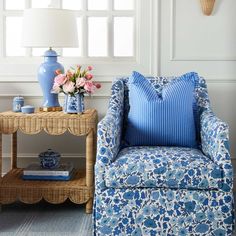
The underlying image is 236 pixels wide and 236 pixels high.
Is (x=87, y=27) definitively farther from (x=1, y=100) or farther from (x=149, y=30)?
(x=1, y=100)

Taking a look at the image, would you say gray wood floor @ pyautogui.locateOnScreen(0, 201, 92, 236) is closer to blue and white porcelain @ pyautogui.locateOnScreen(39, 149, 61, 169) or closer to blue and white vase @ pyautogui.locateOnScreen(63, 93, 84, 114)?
blue and white porcelain @ pyautogui.locateOnScreen(39, 149, 61, 169)

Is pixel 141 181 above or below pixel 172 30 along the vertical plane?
below

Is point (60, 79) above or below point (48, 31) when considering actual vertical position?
below

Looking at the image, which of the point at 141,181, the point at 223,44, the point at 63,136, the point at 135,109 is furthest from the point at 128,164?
the point at 223,44

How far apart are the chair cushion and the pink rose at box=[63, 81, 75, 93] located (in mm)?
674

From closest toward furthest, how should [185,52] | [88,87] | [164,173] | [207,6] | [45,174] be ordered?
[164,173] → [88,87] → [45,174] → [207,6] → [185,52]

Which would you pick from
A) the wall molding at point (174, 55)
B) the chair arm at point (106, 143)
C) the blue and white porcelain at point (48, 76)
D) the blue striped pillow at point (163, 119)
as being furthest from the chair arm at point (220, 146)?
the blue and white porcelain at point (48, 76)

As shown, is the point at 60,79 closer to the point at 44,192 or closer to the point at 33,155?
the point at 44,192

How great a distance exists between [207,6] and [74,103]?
1.18m

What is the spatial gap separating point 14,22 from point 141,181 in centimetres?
176

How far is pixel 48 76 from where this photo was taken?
3.02 metres

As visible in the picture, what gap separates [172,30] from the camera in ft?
10.8

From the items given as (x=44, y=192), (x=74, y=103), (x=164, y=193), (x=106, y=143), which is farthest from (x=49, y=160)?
(x=164, y=193)

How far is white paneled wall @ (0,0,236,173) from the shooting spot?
329 centimetres
